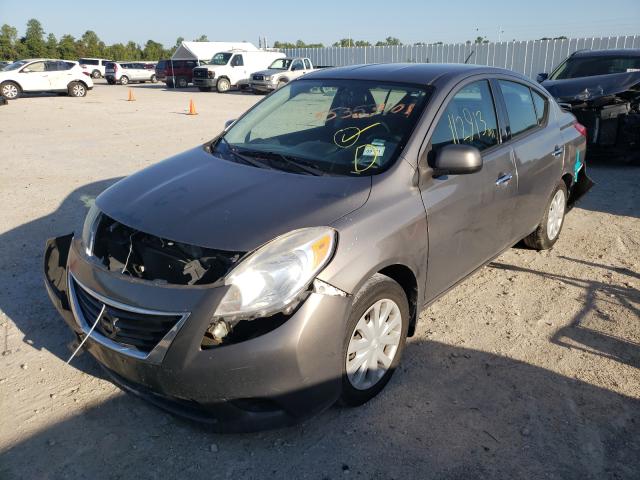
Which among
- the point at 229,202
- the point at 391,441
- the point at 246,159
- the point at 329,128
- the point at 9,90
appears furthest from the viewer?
the point at 9,90

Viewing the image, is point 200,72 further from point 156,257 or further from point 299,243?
point 299,243

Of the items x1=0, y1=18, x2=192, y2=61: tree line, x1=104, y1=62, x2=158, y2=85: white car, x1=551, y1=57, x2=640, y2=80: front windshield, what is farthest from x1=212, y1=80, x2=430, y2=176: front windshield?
x1=0, y1=18, x2=192, y2=61: tree line

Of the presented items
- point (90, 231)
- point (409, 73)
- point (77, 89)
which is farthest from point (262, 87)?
point (90, 231)

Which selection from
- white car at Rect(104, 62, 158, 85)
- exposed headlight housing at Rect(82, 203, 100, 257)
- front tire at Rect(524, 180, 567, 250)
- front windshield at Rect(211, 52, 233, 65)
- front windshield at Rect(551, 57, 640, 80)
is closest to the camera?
exposed headlight housing at Rect(82, 203, 100, 257)

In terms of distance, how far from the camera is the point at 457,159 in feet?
9.73

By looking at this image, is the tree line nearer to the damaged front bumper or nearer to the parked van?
the parked van

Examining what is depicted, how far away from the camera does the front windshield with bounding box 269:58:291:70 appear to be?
2686cm

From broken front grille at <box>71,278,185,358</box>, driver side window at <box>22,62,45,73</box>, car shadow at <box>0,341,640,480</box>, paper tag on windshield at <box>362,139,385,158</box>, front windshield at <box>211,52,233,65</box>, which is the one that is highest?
front windshield at <box>211,52,233,65</box>

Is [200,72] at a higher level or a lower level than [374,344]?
higher

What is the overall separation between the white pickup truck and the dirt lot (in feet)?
71.1

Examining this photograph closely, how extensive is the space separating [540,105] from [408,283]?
253 cm

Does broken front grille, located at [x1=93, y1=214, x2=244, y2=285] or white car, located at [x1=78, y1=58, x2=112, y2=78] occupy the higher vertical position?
white car, located at [x1=78, y1=58, x2=112, y2=78]

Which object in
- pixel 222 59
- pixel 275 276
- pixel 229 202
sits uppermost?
pixel 222 59

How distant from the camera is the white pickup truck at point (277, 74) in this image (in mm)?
25312
